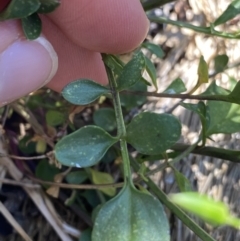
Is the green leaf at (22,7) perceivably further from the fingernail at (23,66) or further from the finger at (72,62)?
the finger at (72,62)

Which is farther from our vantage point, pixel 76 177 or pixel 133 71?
pixel 76 177

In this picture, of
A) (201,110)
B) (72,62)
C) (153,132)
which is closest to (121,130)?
(153,132)

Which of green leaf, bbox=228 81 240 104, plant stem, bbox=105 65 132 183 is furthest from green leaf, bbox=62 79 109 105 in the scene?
green leaf, bbox=228 81 240 104

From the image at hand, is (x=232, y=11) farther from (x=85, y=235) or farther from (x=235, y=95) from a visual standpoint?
(x=85, y=235)

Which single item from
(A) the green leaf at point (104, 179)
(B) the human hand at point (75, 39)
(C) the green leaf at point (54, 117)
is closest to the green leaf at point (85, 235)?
(A) the green leaf at point (104, 179)

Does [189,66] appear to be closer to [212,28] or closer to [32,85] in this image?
[212,28]
